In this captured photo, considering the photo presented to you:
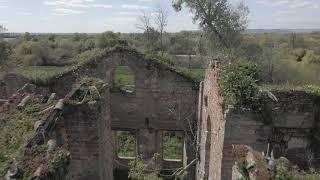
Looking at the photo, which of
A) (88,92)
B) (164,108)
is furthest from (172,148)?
(88,92)

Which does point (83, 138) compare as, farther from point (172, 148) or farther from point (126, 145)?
point (172, 148)

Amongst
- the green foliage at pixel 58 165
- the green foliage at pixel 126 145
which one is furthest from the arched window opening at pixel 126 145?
the green foliage at pixel 58 165

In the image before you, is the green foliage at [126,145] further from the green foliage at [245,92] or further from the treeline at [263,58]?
the treeline at [263,58]

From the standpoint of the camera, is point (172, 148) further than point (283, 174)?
Yes

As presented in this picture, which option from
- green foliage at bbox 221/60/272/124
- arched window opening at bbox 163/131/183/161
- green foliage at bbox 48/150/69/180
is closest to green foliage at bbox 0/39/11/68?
arched window opening at bbox 163/131/183/161

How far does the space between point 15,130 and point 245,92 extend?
226 inches

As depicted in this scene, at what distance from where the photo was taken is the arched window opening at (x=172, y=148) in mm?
19034

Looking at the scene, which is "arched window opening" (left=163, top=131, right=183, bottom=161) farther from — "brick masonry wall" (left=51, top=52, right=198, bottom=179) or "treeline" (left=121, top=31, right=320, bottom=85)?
"treeline" (left=121, top=31, right=320, bottom=85)

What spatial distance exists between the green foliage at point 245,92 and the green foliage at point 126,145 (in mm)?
9381

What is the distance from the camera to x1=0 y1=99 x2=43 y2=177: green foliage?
7.07 metres

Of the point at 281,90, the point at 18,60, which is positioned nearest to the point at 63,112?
the point at 281,90

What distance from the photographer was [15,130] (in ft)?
27.2

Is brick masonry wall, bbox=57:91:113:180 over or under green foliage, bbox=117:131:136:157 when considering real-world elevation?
over

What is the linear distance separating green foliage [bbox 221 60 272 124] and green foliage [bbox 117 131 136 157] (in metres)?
9.38
